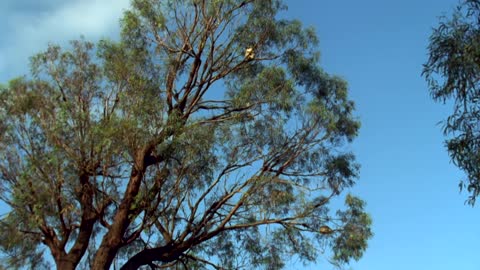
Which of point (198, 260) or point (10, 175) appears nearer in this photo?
point (10, 175)

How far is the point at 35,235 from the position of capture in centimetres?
1220

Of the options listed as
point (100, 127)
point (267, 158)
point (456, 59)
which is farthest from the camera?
point (267, 158)

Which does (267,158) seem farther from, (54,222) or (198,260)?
(54,222)

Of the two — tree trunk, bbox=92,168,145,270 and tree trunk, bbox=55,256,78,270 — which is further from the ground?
tree trunk, bbox=92,168,145,270

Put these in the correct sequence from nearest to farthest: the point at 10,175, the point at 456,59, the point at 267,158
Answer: the point at 456,59, the point at 10,175, the point at 267,158

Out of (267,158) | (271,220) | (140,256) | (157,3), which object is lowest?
(140,256)

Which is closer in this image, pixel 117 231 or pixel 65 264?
pixel 65 264

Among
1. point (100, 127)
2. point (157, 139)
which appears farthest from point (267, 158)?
point (100, 127)

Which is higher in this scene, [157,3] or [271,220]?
[157,3]

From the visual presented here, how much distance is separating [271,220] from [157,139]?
292cm

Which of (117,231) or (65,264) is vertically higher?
(117,231)

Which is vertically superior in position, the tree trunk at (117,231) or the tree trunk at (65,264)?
the tree trunk at (117,231)

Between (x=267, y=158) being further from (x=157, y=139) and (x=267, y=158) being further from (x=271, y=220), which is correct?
(x=157, y=139)

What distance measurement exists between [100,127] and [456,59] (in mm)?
6368
